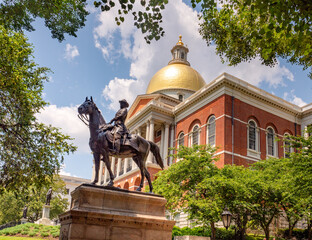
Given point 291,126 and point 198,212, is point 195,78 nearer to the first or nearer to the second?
point 291,126

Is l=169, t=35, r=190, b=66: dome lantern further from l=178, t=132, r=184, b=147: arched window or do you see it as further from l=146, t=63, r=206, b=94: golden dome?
l=178, t=132, r=184, b=147: arched window

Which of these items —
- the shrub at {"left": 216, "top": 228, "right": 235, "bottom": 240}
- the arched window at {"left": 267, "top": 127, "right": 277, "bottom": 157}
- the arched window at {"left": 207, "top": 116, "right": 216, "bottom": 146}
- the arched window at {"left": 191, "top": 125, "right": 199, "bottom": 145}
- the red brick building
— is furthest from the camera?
the arched window at {"left": 191, "top": 125, "right": 199, "bottom": 145}

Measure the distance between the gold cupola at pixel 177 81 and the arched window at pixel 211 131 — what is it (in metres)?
17.5

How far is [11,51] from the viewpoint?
1541 centimetres

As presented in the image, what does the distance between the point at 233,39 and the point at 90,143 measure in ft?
23.7

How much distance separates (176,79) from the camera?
51.8 m

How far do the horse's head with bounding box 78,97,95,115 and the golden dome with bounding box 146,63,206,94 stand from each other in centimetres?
4148

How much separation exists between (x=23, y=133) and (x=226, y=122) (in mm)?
19381

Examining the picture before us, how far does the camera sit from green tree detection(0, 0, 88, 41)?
1208cm

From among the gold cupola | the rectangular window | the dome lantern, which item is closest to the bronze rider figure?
the rectangular window

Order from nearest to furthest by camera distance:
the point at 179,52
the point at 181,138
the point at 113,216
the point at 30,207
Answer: the point at 113,216, the point at 181,138, the point at 30,207, the point at 179,52

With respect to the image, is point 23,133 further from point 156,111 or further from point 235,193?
point 156,111

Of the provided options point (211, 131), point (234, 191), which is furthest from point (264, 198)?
point (211, 131)

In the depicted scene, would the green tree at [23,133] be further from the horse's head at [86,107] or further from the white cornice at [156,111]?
the white cornice at [156,111]
